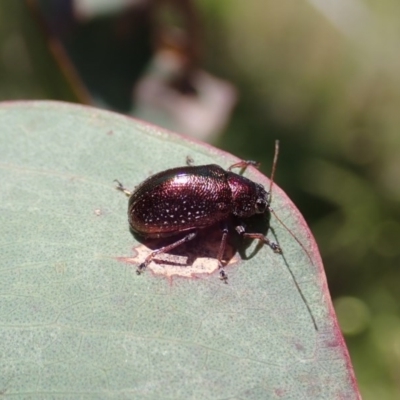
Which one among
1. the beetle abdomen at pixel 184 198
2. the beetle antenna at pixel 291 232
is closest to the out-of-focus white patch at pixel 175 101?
the beetle abdomen at pixel 184 198

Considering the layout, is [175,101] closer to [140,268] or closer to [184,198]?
[184,198]

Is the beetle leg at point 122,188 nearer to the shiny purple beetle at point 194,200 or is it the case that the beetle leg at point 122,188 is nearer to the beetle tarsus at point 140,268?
the shiny purple beetle at point 194,200

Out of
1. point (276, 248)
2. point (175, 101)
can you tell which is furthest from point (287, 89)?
point (276, 248)

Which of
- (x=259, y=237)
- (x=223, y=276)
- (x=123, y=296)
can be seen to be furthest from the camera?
(x=259, y=237)

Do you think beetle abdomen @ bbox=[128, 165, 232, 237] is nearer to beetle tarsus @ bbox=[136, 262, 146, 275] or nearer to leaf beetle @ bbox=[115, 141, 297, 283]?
leaf beetle @ bbox=[115, 141, 297, 283]

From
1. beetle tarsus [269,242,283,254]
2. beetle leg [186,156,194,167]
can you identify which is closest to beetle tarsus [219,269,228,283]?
beetle tarsus [269,242,283,254]

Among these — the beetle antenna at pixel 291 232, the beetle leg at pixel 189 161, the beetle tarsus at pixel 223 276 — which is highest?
the beetle antenna at pixel 291 232

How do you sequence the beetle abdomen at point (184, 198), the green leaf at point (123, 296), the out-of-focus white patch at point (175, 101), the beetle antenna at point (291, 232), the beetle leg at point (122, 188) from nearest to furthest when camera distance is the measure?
the green leaf at point (123, 296)
the beetle antenna at point (291, 232)
the beetle leg at point (122, 188)
the beetle abdomen at point (184, 198)
the out-of-focus white patch at point (175, 101)
